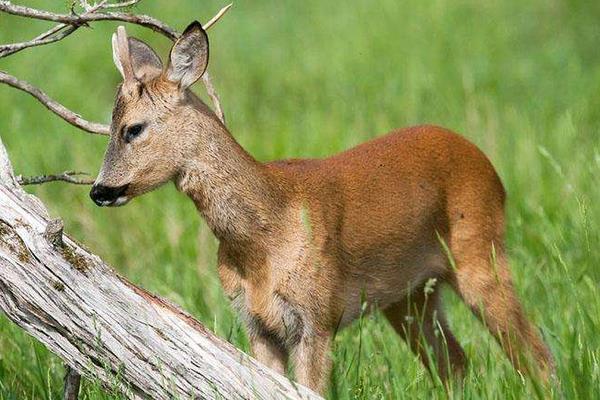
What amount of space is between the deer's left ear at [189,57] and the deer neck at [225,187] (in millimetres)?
175

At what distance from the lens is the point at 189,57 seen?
5.52 metres

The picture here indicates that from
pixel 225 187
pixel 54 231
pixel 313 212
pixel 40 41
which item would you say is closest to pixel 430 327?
pixel 313 212

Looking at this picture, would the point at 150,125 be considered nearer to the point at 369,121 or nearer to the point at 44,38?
the point at 44,38

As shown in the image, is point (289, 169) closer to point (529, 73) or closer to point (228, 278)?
point (228, 278)

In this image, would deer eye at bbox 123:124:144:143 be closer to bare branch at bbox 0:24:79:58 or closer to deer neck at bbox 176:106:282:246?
deer neck at bbox 176:106:282:246

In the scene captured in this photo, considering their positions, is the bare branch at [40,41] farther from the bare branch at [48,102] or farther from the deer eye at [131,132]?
the deer eye at [131,132]

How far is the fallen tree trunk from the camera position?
14.9 feet

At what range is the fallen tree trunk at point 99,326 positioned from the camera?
454 centimetres

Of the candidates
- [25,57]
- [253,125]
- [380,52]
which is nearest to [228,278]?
[253,125]

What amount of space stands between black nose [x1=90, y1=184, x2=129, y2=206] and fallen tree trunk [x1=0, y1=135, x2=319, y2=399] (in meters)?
0.72

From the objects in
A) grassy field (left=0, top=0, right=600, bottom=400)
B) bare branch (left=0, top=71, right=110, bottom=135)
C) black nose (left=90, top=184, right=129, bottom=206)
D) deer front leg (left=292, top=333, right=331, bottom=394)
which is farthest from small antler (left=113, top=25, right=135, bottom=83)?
deer front leg (left=292, top=333, right=331, bottom=394)

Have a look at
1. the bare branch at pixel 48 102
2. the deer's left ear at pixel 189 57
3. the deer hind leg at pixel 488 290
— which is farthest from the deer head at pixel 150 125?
the deer hind leg at pixel 488 290

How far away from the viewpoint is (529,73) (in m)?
11.0

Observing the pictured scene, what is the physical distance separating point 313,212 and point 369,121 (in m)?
4.30
